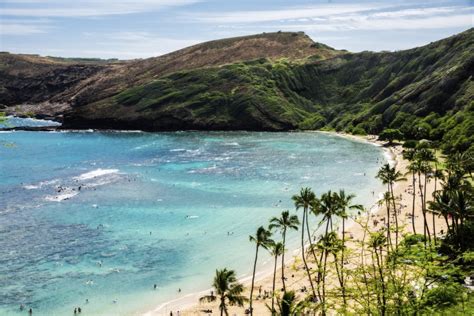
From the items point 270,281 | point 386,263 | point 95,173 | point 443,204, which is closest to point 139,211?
point 270,281

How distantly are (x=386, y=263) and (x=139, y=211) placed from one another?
272ft

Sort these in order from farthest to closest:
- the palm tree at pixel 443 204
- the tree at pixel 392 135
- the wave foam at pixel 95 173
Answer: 1. the tree at pixel 392 135
2. the wave foam at pixel 95 173
3. the palm tree at pixel 443 204

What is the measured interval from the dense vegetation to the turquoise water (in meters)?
13.3

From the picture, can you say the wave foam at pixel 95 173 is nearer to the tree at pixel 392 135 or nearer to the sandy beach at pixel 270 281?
the sandy beach at pixel 270 281

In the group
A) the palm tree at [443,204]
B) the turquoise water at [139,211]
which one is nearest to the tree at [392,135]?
the turquoise water at [139,211]

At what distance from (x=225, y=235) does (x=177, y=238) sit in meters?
8.12

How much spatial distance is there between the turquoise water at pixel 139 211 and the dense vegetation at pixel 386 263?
1325 cm

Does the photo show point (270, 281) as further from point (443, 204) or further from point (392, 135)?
point (392, 135)

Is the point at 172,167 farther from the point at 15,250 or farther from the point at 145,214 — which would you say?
the point at 15,250

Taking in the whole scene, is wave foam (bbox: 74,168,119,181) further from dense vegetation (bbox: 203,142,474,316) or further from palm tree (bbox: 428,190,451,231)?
palm tree (bbox: 428,190,451,231)

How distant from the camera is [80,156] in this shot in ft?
538

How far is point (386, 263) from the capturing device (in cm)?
1889

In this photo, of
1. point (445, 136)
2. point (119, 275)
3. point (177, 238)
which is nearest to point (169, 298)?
point (119, 275)

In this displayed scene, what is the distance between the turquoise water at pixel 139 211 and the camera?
62.3 m
